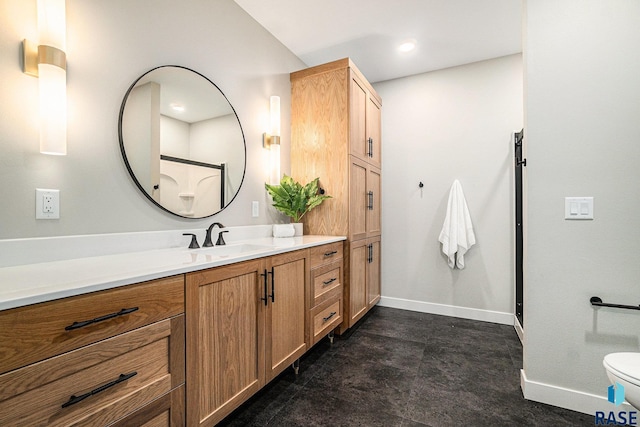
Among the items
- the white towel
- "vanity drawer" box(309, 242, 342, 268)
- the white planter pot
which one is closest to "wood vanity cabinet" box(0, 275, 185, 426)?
"vanity drawer" box(309, 242, 342, 268)

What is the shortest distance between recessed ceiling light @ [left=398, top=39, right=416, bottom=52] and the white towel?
1.39 metres

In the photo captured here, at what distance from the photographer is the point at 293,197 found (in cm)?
245

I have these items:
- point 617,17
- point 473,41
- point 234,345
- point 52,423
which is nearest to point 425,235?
point 473,41

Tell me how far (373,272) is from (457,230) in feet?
3.16

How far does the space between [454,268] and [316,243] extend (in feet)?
6.09

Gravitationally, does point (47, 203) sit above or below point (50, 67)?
below

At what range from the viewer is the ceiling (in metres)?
2.24

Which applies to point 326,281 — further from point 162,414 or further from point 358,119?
point 358,119

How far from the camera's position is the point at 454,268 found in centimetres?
311

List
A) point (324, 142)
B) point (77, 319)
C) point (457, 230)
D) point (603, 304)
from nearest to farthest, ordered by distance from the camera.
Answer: point (77, 319) → point (603, 304) → point (324, 142) → point (457, 230)

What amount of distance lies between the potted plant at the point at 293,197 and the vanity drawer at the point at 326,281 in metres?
0.55

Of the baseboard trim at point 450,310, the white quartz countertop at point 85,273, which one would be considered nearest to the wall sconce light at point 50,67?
the white quartz countertop at point 85,273

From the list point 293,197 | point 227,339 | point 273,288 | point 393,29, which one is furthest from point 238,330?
point 393,29

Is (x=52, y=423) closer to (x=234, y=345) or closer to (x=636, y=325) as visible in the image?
(x=234, y=345)
